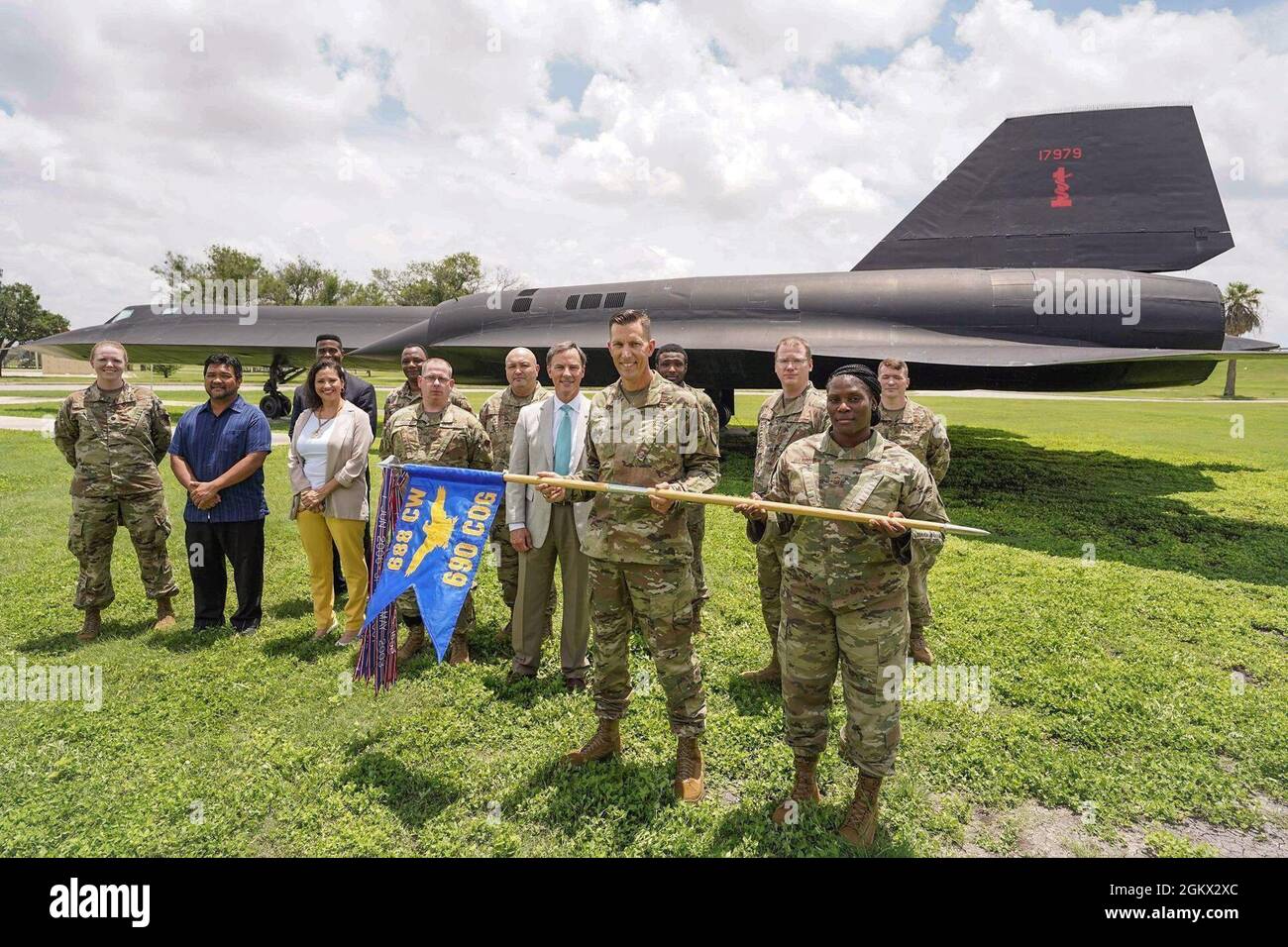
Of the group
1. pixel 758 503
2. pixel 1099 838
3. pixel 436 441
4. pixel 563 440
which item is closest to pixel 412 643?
pixel 436 441

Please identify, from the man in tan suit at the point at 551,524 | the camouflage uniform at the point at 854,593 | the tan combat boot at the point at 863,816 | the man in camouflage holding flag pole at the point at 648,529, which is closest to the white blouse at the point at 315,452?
the man in tan suit at the point at 551,524

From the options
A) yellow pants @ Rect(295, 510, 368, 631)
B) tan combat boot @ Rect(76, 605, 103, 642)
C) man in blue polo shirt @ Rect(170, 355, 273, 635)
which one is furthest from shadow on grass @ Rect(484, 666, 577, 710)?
tan combat boot @ Rect(76, 605, 103, 642)

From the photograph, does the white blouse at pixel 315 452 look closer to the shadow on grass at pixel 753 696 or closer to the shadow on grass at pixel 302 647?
the shadow on grass at pixel 302 647

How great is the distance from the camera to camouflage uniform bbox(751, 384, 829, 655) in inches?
181

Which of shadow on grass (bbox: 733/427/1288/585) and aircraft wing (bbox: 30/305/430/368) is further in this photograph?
aircraft wing (bbox: 30/305/430/368)

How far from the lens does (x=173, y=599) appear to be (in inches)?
244

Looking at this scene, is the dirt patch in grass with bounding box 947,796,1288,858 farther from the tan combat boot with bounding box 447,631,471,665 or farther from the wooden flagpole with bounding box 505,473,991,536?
the tan combat boot with bounding box 447,631,471,665

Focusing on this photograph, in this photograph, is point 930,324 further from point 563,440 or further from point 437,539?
point 437,539

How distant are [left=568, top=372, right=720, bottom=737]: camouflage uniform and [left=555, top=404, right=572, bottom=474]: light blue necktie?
0.82 meters

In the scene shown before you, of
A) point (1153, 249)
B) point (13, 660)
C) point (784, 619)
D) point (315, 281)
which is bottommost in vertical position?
point (13, 660)

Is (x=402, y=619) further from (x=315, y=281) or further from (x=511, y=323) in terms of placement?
(x=315, y=281)

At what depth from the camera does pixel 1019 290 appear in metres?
11.2

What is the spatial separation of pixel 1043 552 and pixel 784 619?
20.0 ft
